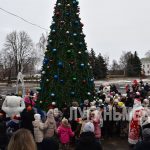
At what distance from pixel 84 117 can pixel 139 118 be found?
170 centimetres

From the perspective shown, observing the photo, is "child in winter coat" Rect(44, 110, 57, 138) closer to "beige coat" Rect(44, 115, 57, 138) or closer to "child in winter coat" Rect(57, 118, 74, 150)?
"beige coat" Rect(44, 115, 57, 138)

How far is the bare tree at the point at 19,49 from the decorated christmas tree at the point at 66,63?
60373mm

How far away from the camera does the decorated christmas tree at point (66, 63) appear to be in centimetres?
1157

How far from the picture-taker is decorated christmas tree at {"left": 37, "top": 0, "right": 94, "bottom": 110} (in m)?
11.6

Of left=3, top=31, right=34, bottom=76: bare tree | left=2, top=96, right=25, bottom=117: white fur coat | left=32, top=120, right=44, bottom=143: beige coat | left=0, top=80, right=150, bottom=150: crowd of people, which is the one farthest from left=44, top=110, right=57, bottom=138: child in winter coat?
left=3, top=31, right=34, bottom=76: bare tree

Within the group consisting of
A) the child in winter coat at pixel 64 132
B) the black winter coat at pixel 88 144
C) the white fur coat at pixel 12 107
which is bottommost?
the child in winter coat at pixel 64 132

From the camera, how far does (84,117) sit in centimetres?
1010

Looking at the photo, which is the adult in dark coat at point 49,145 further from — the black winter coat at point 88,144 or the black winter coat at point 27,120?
the black winter coat at point 27,120

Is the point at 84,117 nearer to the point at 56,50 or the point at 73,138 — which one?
the point at 73,138

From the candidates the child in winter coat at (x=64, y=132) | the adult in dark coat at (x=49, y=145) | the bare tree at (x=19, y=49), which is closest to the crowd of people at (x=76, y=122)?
the child in winter coat at (x=64, y=132)

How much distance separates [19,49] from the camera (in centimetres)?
7425

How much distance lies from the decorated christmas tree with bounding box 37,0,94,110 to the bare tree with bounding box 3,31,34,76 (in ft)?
198

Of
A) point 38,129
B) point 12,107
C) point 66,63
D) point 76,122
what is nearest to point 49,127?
point 38,129

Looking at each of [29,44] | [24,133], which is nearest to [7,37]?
[29,44]
